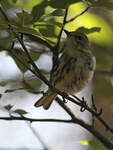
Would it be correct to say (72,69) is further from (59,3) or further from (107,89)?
(59,3)

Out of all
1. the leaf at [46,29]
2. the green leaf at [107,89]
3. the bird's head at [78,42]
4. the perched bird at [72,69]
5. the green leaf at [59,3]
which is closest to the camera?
the green leaf at [59,3]

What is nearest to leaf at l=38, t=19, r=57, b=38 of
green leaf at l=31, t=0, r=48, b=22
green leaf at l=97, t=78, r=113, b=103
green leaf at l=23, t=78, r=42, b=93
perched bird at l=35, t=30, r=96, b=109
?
green leaf at l=31, t=0, r=48, b=22

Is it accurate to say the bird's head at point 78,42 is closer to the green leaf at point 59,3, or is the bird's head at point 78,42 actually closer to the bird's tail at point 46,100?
the bird's tail at point 46,100

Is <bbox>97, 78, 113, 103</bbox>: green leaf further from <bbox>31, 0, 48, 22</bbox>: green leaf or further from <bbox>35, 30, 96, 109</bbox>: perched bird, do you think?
<bbox>31, 0, 48, 22</bbox>: green leaf

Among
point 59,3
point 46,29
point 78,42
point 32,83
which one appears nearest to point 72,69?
point 78,42

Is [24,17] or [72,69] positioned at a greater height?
[24,17]

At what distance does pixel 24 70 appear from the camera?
87.1 inches

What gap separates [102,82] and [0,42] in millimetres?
871

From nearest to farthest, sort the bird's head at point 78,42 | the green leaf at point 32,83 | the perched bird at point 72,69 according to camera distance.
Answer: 1. the green leaf at point 32,83
2. the perched bird at point 72,69
3. the bird's head at point 78,42

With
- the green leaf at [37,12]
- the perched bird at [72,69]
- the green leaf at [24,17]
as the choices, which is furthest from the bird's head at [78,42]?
the green leaf at [37,12]

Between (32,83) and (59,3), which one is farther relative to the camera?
(32,83)

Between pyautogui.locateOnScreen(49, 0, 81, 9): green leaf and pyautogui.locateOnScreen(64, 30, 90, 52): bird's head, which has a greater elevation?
pyautogui.locateOnScreen(49, 0, 81, 9): green leaf

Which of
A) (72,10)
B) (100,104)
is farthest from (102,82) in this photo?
(100,104)

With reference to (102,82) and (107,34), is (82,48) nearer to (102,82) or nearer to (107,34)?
(107,34)
